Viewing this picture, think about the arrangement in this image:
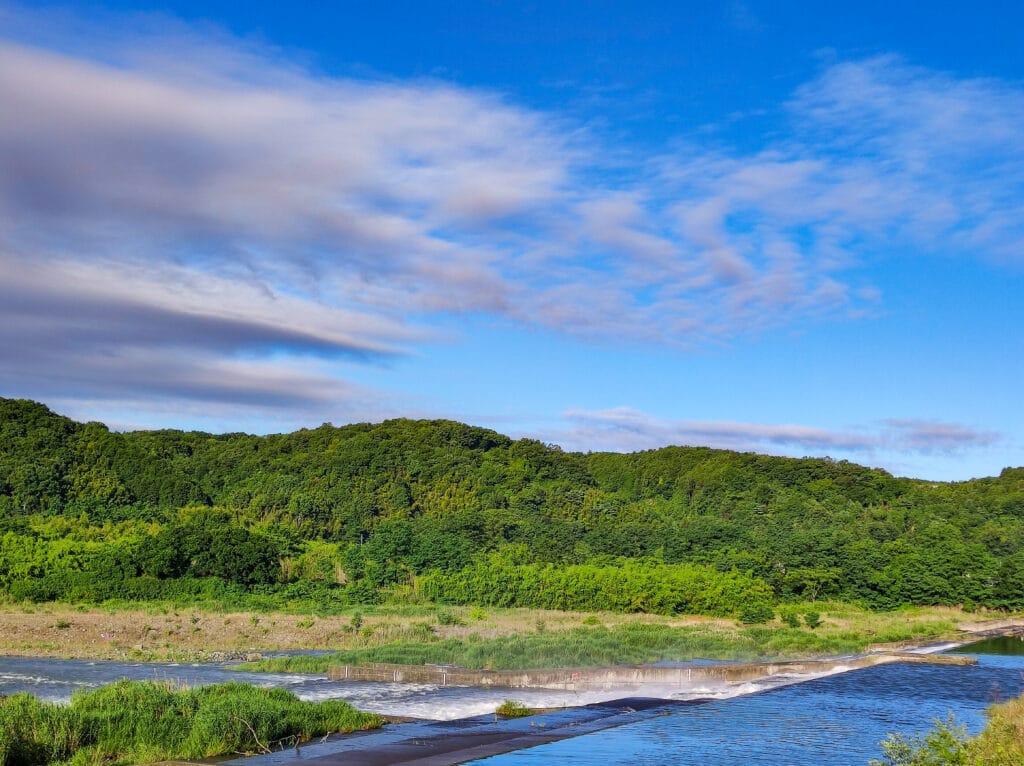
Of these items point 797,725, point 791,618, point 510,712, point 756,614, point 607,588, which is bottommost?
point 756,614

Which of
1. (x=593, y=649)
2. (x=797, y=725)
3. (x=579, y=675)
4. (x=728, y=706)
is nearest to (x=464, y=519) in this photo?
(x=593, y=649)

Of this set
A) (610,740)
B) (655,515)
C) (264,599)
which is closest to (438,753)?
(610,740)

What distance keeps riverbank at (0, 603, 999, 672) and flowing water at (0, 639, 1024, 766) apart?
498 cm

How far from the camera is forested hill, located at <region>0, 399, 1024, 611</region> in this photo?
60875mm

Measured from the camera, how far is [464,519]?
7825 centimetres

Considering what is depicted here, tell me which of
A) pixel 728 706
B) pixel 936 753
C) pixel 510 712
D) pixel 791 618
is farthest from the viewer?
pixel 791 618

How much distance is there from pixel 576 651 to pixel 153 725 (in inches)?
750

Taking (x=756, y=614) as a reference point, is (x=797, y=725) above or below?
above

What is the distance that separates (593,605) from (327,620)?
1714 cm

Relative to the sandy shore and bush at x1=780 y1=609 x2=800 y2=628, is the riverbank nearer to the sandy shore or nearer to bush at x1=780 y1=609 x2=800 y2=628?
the sandy shore

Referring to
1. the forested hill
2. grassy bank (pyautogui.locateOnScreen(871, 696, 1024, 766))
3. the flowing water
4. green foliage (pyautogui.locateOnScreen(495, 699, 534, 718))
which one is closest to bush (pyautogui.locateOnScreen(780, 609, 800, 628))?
the forested hill

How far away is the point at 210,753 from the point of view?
558 inches

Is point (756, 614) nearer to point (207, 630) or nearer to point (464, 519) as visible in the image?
point (207, 630)

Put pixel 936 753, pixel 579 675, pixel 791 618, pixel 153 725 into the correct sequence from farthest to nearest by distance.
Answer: pixel 791 618 → pixel 579 675 → pixel 153 725 → pixel 936 753
